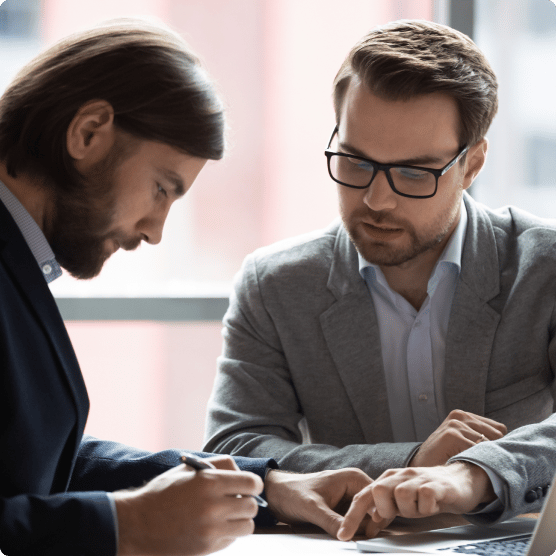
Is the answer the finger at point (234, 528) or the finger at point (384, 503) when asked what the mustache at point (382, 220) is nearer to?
the finger at point (384, 503)

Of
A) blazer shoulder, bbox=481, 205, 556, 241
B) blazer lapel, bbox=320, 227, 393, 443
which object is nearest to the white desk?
blazer lapel, bbox=320, 227, 393, 443

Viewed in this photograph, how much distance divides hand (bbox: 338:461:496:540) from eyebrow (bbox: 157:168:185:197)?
0.67 m

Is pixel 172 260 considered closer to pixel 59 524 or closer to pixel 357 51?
pixel 357 51

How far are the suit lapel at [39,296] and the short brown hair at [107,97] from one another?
16 cm

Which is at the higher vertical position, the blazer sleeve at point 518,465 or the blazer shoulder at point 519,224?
the blazer shoulder at point 519,224

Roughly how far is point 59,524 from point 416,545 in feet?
1.86

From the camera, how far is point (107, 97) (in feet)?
4.05

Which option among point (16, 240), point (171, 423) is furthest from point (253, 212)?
point (16, 240)

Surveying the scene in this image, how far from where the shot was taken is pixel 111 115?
1238 millimetres

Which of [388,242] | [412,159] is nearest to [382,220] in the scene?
[388,242]

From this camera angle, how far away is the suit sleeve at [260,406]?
4.77 ft

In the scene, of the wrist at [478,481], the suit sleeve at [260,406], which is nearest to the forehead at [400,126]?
the suit sleeve at [260,406]

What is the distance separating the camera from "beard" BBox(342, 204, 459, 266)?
1.69 m

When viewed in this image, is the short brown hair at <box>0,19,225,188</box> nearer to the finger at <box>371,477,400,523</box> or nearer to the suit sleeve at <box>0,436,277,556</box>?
the suit sleeve at <box>0,436,277,556</box>
